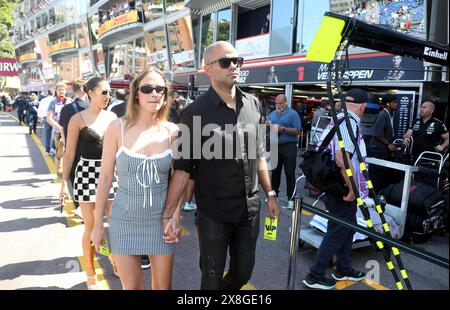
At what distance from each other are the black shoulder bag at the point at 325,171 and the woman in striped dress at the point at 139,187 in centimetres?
158

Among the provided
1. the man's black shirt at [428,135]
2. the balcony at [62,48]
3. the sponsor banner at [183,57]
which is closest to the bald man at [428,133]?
the man's black shirt at [428,135]

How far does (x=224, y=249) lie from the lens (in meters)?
2.46

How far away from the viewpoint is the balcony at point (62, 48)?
1551 inches

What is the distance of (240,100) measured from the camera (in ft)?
8.30

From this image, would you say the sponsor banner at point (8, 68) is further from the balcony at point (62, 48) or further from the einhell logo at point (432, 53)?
the balcony at point (62, 48)

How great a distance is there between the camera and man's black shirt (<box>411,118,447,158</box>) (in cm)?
615

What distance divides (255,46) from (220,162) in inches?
556

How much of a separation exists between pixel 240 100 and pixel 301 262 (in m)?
2.38

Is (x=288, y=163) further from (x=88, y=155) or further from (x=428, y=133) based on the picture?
(x=88, y=155)

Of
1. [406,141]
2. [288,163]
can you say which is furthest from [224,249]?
[406,141]

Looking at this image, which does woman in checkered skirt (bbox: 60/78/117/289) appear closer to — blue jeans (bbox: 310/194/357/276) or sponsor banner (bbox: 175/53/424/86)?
blue jeans (bbox: 310/194/357/276)

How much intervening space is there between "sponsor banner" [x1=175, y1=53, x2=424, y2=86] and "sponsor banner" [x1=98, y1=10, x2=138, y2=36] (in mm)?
9581
